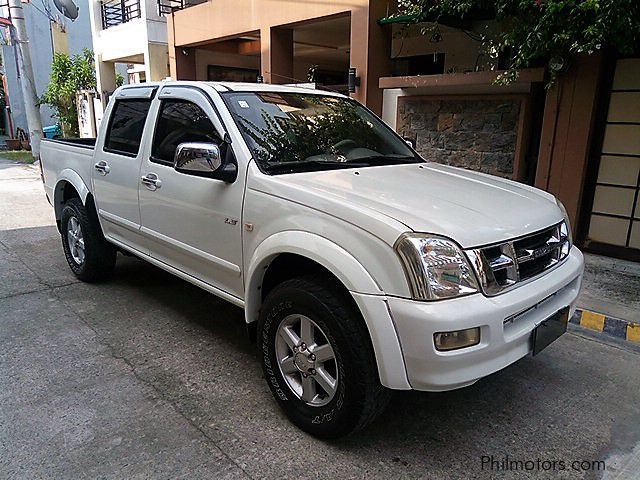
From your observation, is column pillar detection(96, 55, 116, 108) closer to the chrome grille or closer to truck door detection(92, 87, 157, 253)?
truck door detection(92, 87, 157, 253)

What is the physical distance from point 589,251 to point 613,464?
13.6ft

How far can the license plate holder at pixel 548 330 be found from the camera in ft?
8.52

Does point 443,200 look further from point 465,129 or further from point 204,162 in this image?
point 465,129

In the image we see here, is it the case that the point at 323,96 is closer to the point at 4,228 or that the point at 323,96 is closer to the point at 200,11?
the point at 4,228

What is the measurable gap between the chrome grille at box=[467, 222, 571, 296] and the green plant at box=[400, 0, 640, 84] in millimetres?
2630

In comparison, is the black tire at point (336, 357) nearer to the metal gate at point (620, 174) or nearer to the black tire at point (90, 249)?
the black tire at point (90, 249)

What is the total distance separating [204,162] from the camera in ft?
9.93

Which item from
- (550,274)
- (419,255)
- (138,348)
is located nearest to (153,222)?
(138,348)

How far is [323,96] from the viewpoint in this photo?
412 centimetres

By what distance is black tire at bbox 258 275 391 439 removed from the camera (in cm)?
245

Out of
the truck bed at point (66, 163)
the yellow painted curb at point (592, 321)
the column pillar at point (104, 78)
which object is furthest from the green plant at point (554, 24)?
the column pillar at point (104, 78)
